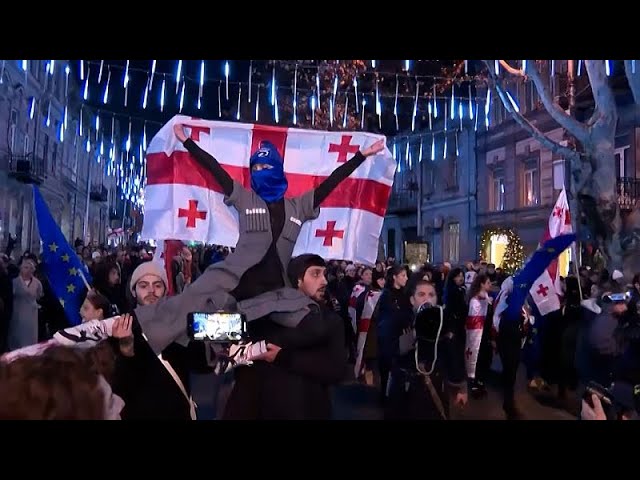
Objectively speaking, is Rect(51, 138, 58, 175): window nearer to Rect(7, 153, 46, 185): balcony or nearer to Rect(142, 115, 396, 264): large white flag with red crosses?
Rect(7, 153, 46, 185): balcony

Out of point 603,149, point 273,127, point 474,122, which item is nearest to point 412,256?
point 603,149

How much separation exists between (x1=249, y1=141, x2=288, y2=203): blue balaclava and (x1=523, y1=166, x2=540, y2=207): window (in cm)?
1586

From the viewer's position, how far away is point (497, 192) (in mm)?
22859

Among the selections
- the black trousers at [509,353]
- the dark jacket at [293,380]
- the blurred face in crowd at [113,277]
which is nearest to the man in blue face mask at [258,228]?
the dark jacket at [293,380]

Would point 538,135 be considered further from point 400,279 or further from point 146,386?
point 146,386

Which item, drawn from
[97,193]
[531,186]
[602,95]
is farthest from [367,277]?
[97,193]

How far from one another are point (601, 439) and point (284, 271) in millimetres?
2772

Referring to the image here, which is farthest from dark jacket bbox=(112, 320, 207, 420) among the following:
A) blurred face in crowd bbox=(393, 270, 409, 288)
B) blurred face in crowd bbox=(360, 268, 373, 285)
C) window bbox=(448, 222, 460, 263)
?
window bbox=(448, 222, 460, 263)

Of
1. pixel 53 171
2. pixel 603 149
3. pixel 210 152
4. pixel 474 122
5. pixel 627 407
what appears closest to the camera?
pixel 627 407

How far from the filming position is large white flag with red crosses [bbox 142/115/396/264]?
19.6ft

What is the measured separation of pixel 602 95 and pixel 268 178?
8.30 meters

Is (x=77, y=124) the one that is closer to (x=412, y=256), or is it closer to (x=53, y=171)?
(x=53, y=171)

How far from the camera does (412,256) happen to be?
16.3 metres

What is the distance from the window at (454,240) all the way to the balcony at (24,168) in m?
14.1
